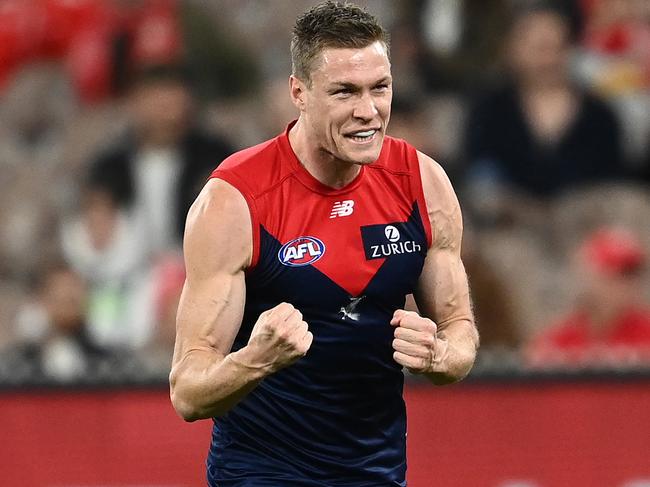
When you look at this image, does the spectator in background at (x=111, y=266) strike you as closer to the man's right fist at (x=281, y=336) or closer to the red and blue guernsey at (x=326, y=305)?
the red and blue guernsey at (x=326, y=305)

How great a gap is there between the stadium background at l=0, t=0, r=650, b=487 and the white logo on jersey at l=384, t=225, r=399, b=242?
2.70m

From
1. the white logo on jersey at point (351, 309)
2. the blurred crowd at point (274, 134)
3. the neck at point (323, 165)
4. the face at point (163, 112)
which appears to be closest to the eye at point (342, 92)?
the neck at point (323, 165)

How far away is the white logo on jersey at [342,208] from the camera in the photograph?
473 cm

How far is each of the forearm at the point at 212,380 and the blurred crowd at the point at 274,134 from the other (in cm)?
377

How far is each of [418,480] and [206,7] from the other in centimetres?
458

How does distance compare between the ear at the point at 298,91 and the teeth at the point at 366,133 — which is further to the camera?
the ear at the point at 298,91

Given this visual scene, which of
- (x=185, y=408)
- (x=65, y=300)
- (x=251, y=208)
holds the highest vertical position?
(x=65, y=300)

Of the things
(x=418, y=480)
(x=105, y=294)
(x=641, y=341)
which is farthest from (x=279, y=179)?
(x=105, y=294)

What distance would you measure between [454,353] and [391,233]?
470mm

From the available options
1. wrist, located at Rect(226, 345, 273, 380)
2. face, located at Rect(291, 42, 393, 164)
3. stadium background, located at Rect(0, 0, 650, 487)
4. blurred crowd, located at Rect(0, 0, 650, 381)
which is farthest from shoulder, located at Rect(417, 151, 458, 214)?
blurred crowd, located at Rect(0, 0, 650, 381)

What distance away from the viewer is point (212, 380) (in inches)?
176

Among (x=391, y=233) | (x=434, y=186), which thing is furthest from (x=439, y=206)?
(x=391, y=233)

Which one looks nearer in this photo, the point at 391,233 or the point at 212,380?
the point at 212,380

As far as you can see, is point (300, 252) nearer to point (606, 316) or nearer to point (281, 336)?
point (281, 336)
